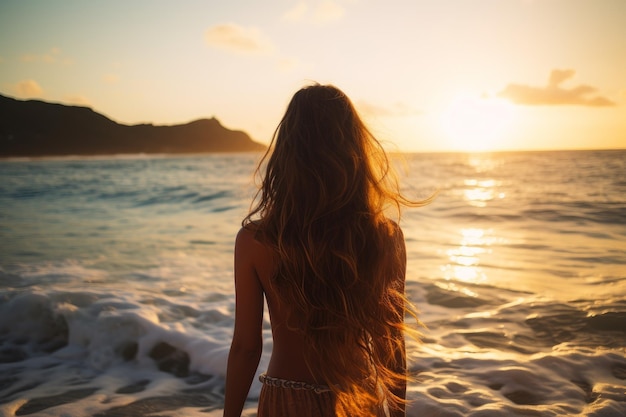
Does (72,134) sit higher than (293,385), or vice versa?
(72,134)

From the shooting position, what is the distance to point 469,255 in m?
8.94

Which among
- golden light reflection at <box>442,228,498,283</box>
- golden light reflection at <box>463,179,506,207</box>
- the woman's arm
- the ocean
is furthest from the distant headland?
the woman's arm

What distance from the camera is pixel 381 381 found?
2012 millimetres

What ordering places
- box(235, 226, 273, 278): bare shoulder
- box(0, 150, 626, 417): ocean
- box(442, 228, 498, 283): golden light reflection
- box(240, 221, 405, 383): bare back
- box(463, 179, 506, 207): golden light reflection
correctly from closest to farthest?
box(235, 226, 273, 278): bare shoulder
box(240, 221, 405, 383): bare back
box(0, 150, 626, 417): ocean
box(442, 228, 498, 283): golden light reflection
box(463, 179, 506, 207): golden light reflection

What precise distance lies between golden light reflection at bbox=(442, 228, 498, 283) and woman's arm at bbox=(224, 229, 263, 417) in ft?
19.6

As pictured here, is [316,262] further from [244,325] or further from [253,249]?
[244,325]

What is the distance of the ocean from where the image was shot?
3.90 meters

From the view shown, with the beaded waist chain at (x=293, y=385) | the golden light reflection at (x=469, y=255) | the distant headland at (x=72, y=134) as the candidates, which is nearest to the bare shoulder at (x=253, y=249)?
the beaded waist chain at (x=293, y=385)

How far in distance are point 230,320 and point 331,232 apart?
434 cm

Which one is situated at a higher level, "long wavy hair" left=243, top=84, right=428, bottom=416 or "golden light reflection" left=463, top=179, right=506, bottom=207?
"long wavy hair" left=243, top=84, right=428, bottom=416

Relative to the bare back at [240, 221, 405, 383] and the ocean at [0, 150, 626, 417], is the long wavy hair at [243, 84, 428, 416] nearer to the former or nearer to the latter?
the bare back at [240, 221, 405, 383]

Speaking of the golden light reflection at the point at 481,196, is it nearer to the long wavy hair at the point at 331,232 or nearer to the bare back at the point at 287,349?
the long wavy hair at the point at 331,232

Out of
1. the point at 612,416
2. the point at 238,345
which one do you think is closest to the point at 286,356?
the point at 238,345

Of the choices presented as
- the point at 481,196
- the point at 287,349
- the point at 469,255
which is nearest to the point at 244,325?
the point at 287,349
